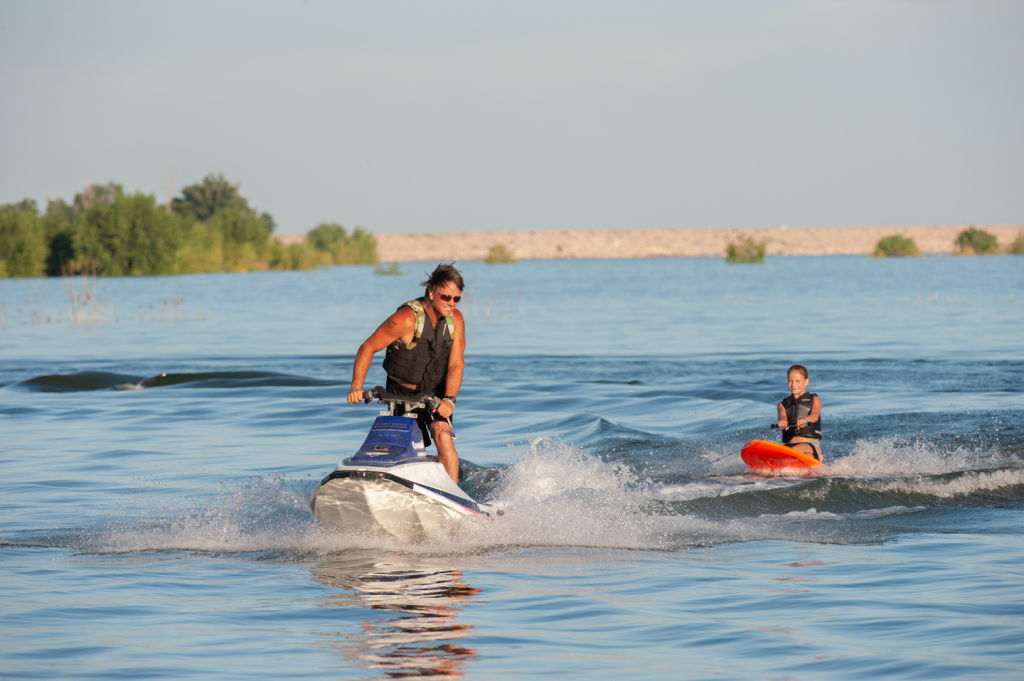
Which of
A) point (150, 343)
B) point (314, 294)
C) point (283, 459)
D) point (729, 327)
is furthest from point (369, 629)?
point (314, 294)

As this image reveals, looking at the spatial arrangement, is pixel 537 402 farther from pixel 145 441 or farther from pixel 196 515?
pixel 196 515

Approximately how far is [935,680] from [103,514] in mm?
7437

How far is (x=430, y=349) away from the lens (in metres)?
8.93

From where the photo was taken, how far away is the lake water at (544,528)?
21.2ft

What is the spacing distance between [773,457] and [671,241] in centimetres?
15912

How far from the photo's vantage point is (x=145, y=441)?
594 inches

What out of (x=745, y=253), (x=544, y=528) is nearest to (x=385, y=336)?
(x=544, y=528)

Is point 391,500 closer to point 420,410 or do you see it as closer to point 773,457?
point 420,410

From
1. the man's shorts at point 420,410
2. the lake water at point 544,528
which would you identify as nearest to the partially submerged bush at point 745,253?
the lake water at point 544,528

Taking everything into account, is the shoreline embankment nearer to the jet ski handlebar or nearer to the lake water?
the lake water

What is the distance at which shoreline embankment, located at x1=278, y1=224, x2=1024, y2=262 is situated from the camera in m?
162

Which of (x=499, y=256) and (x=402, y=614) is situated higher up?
(x=499, y=256)

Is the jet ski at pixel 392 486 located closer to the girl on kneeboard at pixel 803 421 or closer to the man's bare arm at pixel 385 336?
the man's bare arm at pixel 385 336

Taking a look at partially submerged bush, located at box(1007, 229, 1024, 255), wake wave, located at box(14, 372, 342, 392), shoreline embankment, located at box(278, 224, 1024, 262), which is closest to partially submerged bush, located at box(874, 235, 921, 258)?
partially submerged bush, located at box(1007, 229, 1024, 255)
